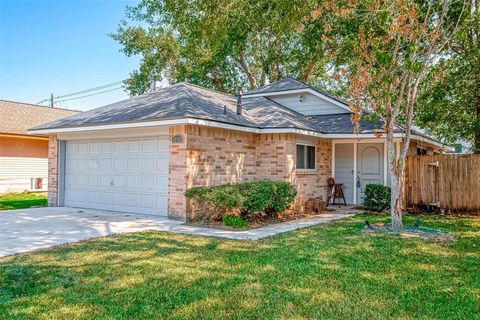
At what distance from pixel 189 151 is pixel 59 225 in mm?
3676

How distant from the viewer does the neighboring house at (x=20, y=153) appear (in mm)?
18328

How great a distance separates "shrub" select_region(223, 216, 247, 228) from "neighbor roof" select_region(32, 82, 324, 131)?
2715 mm

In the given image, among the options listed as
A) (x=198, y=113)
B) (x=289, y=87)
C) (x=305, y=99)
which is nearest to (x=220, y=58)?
(x=289, y=87)

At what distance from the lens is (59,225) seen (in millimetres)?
9383

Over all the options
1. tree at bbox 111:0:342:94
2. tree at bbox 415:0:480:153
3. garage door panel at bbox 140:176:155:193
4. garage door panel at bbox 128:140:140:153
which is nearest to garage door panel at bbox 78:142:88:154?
garage door panel at bbox 128:140:140:153

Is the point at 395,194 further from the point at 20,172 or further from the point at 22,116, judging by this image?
the point at 22,116

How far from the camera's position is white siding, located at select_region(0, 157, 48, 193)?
18.4 meters

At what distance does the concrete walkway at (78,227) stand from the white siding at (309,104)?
5.27 meters

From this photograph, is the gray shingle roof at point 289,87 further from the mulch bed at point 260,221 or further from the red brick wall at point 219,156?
the mulch bed at point 260,221

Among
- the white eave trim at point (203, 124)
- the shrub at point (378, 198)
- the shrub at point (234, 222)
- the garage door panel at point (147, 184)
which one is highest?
the white eave trim at point (203, 124)

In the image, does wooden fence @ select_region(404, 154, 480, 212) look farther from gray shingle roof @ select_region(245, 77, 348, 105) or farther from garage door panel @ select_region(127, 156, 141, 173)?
garage door panel @ select_region(127, 156, 141, 173)

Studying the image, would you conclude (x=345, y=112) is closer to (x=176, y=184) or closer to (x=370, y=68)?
(x=370, y=68)

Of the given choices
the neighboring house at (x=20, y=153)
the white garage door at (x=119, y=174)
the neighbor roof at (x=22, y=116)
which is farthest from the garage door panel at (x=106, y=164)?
the neighbor roof at (x=22, y=116)

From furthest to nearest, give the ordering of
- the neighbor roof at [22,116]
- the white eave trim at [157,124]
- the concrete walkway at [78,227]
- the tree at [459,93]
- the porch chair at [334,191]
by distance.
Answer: the neighbor roof at [22,116], the porch chair at [334,191], the tree at [459,93], the white eave trim at [157,124], the concrete walkway at [78,227]
